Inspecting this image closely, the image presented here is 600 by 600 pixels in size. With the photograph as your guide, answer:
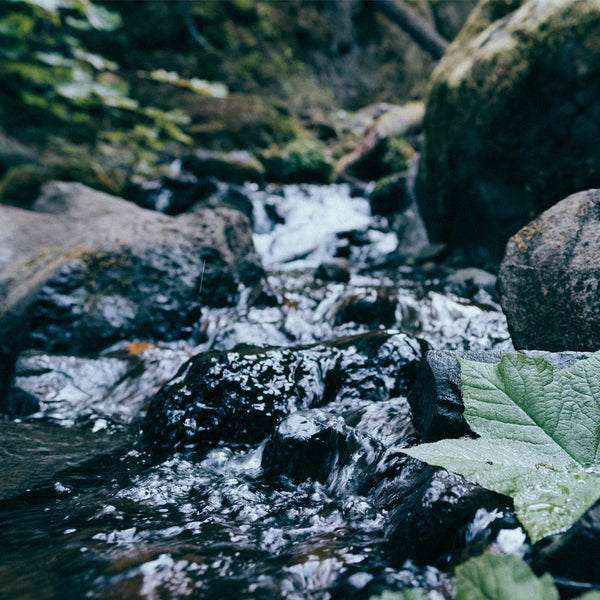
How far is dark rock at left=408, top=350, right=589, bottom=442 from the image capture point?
62.8 inches

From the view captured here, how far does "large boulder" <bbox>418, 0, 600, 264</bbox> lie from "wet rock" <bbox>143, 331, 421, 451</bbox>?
10.7 ft

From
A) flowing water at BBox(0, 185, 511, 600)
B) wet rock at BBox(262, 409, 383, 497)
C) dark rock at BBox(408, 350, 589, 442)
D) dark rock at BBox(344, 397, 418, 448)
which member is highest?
dark rock at BBox(408, 350, 589, 442)

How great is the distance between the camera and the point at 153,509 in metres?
1.62

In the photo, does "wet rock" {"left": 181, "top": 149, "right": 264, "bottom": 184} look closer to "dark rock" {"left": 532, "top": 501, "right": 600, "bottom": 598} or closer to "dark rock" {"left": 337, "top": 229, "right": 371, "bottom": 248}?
"dark rock" {"left": 337, "top": 229, "right": 371, "bottom": 248}

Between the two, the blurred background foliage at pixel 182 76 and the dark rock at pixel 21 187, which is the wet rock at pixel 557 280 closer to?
the dark rock at pixel 21 187

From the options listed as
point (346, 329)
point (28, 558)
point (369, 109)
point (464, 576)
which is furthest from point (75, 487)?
point (369, 109)

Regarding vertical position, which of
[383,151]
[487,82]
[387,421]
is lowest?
[387,421]

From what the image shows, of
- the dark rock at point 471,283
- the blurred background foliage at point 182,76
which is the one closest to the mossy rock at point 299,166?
the blurred background foliage at point 182,76

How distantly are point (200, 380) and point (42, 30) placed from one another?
8.93 meters

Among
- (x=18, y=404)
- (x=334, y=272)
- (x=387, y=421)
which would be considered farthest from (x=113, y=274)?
(x=387, y=421)

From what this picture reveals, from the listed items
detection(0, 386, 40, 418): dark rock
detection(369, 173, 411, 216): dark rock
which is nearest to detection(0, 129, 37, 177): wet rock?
detection(0, 386, 40, 418): dark rock

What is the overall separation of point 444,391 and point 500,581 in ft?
3.39

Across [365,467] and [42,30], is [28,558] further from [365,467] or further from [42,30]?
[42,30]

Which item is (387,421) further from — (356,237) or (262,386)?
(356,237)
